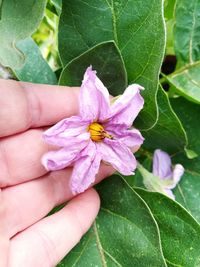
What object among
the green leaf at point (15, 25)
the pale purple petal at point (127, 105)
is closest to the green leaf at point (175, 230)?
the pale purple petal at point (127, 105)

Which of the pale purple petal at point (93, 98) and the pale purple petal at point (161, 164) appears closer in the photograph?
the pale purple petal at point (93, 98)

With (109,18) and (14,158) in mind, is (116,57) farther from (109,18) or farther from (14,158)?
(14,158)

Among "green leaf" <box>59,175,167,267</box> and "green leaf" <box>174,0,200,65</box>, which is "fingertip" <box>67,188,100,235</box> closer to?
"green leaf" <box>59,175,167,267</box>

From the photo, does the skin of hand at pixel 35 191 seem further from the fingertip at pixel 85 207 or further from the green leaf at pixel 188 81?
the green leaf at pixel 188 81

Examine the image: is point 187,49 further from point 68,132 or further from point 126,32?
point 68,132

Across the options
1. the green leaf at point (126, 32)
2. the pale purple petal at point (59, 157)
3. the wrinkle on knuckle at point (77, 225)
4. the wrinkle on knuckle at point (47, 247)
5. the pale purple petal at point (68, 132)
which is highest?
the green leaf at point (126, 32)

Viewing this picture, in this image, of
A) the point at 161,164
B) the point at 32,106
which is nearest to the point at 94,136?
the point at 32,106
